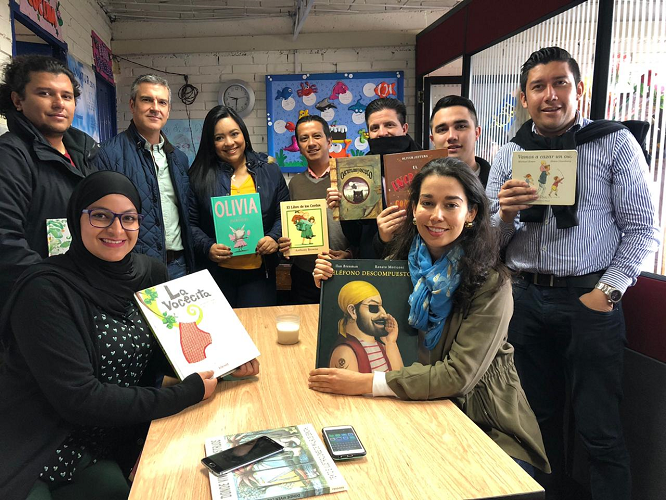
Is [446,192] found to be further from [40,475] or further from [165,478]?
[40,475]

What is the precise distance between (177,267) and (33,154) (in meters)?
0.89

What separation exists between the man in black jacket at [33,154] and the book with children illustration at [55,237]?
41 millimetres

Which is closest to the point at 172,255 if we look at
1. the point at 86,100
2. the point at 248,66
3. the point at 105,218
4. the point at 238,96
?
the point at 105,218

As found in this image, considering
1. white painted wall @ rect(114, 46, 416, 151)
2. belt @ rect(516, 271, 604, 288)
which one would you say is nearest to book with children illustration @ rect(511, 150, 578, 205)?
belt @ rect(516, 271, 604, 288)

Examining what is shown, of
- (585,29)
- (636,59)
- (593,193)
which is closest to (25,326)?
(593,193)

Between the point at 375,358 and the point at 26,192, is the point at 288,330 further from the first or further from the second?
the point at 26,192

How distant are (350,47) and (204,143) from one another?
3568 millimetres

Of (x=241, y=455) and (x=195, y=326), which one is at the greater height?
(x=195, y=326)

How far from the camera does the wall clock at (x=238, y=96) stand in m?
Answer: 5.58

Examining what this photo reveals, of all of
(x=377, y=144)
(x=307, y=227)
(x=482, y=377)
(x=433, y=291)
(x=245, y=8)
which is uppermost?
(x=245, y=8)

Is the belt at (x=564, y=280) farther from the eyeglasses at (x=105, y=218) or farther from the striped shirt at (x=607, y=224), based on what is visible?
the eyeglasses at (x=105, y=218)

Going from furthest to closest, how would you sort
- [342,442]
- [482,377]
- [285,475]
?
1. [482,377]
2. [342,442]
3. [285,475]

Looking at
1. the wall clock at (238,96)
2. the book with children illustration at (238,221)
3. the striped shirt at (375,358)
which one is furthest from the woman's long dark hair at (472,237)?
the wall clock at (238,96)

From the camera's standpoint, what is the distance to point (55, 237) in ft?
6.41
